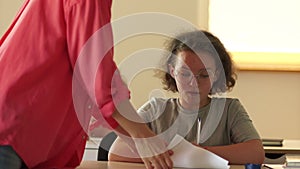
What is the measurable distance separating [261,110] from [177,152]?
180cm

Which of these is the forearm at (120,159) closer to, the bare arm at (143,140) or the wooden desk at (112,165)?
the wooden desk at (112,165)

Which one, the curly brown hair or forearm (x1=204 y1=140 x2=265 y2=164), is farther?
the curly brown hair

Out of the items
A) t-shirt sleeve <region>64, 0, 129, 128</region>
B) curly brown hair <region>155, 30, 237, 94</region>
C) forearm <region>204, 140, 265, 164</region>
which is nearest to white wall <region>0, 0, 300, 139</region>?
curly brown hair <region>155, 30, 237, 94</region>

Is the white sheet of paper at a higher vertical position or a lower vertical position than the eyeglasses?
lower

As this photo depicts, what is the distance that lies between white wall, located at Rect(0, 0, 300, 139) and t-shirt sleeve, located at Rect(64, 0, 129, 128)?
85.7 inches

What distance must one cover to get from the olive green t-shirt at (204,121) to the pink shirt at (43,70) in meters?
1.04

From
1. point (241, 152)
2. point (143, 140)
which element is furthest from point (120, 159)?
point (143, 140)

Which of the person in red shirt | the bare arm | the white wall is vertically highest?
the person in red shirt

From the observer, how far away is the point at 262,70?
10.8ft

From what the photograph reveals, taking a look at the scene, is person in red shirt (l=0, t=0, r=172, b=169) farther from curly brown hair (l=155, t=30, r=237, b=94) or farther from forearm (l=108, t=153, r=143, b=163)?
curly brown hair (l=155, t=30, r=237, b=94)

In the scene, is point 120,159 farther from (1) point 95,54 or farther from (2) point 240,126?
(1) point 95,54

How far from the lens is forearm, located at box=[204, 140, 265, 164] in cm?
194

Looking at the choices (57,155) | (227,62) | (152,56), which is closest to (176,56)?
(227,62)

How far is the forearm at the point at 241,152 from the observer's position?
1941mm
